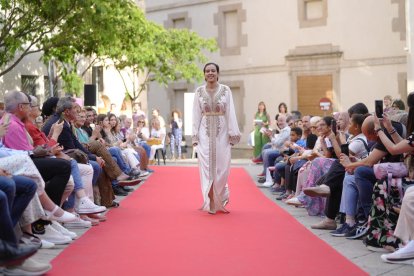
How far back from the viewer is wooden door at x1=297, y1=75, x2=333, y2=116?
26922mm

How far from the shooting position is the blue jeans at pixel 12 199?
5.70m

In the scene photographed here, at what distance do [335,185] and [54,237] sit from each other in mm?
3115

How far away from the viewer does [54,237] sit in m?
7.43

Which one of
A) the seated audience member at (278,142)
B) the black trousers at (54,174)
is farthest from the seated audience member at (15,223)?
the seated audience member at (278,142)

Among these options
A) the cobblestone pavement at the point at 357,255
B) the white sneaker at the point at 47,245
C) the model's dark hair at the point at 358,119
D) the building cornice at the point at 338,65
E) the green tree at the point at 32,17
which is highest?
the green tree at the point at 32,17

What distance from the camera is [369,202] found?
7.58 metres

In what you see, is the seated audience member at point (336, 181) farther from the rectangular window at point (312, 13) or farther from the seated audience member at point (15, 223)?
the rectangular window at point (312, 13)

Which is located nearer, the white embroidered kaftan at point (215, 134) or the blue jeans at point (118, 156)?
the white embroidered kaftan at point (215, 134)

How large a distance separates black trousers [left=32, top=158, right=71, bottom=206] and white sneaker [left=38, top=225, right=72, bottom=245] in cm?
43

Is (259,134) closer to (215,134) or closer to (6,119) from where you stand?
(215,134)

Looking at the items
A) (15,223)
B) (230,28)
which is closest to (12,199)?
(15,223)

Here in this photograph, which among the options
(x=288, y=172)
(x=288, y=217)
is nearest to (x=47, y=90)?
(x=288, y=172)

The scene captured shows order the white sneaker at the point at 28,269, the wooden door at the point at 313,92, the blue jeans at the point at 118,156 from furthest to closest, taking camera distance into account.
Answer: the wooden door at the point at 313,92 < the blue jeans at the point at 118,156 < the white sneaker at the point at 28,269

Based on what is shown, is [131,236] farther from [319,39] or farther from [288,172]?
[319,39]
